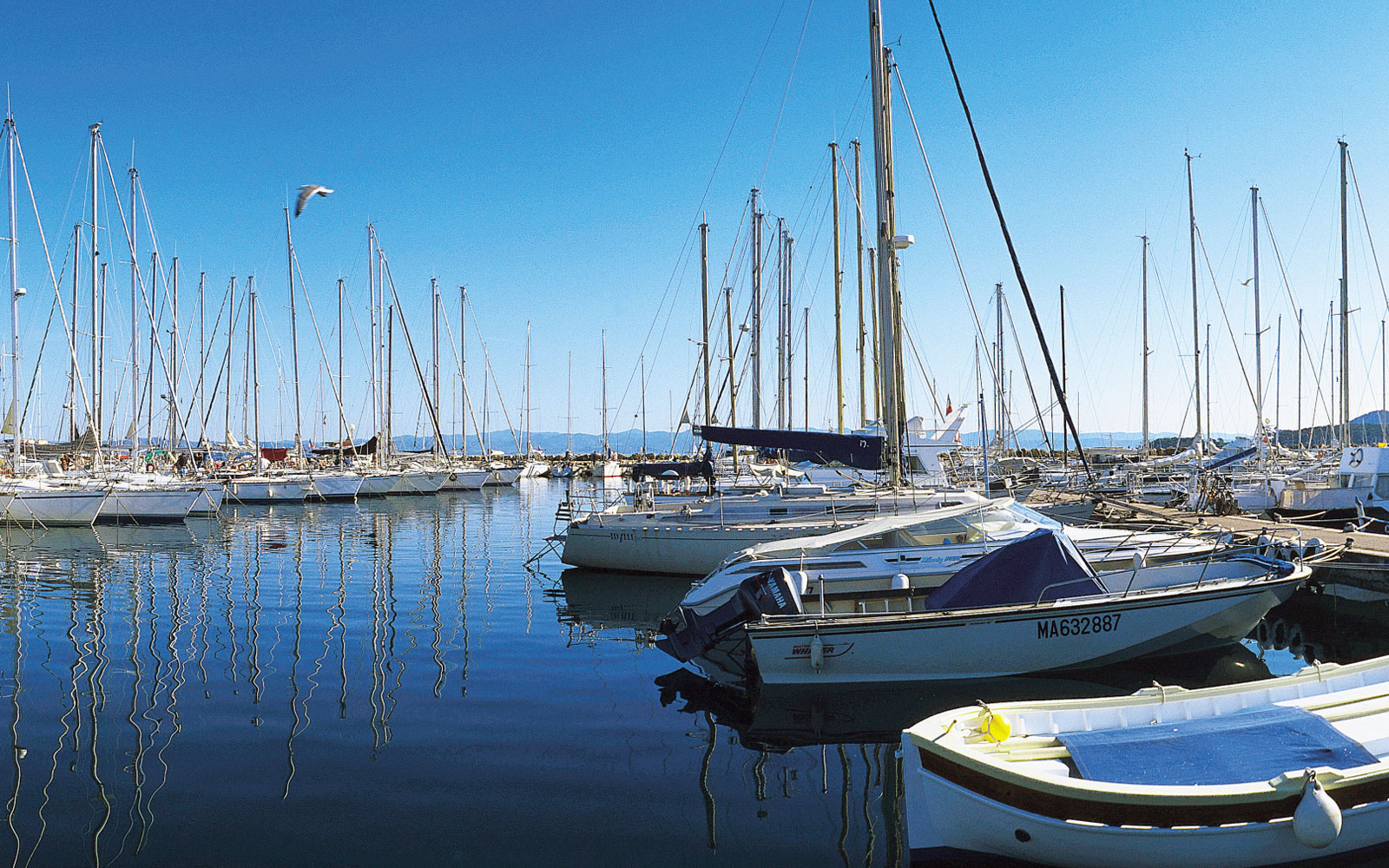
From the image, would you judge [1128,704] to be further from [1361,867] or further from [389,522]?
[389,522]

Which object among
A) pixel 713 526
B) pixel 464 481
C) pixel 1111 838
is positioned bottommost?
pixel 1111 838

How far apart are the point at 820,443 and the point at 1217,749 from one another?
47.5ft

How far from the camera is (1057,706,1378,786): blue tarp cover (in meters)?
5.68

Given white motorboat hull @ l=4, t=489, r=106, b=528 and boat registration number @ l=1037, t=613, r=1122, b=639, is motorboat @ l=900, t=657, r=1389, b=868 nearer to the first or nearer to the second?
boat registration number @ l=1037, t=613, r=1122, b=639

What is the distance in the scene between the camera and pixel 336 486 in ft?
154

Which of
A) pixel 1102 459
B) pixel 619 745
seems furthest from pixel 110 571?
pixel 1102 459

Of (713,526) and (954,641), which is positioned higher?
(713,526)

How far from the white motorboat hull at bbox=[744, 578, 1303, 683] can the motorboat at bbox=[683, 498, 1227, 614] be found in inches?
38.6

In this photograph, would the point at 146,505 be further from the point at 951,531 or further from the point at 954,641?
the point at 954,641

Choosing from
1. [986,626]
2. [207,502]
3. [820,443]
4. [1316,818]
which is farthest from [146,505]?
[1316,818]

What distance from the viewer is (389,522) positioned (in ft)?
115

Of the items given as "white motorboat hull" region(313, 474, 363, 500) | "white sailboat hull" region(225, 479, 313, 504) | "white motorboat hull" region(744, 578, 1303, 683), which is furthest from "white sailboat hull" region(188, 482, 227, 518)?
"white motorboat hull" region(744, 578, 1303, 683)

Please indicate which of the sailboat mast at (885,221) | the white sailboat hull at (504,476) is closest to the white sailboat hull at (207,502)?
the white sailboat hull at (504,476)

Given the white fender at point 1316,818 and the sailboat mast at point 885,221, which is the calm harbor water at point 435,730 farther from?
the sailboat mast at point 885,221
